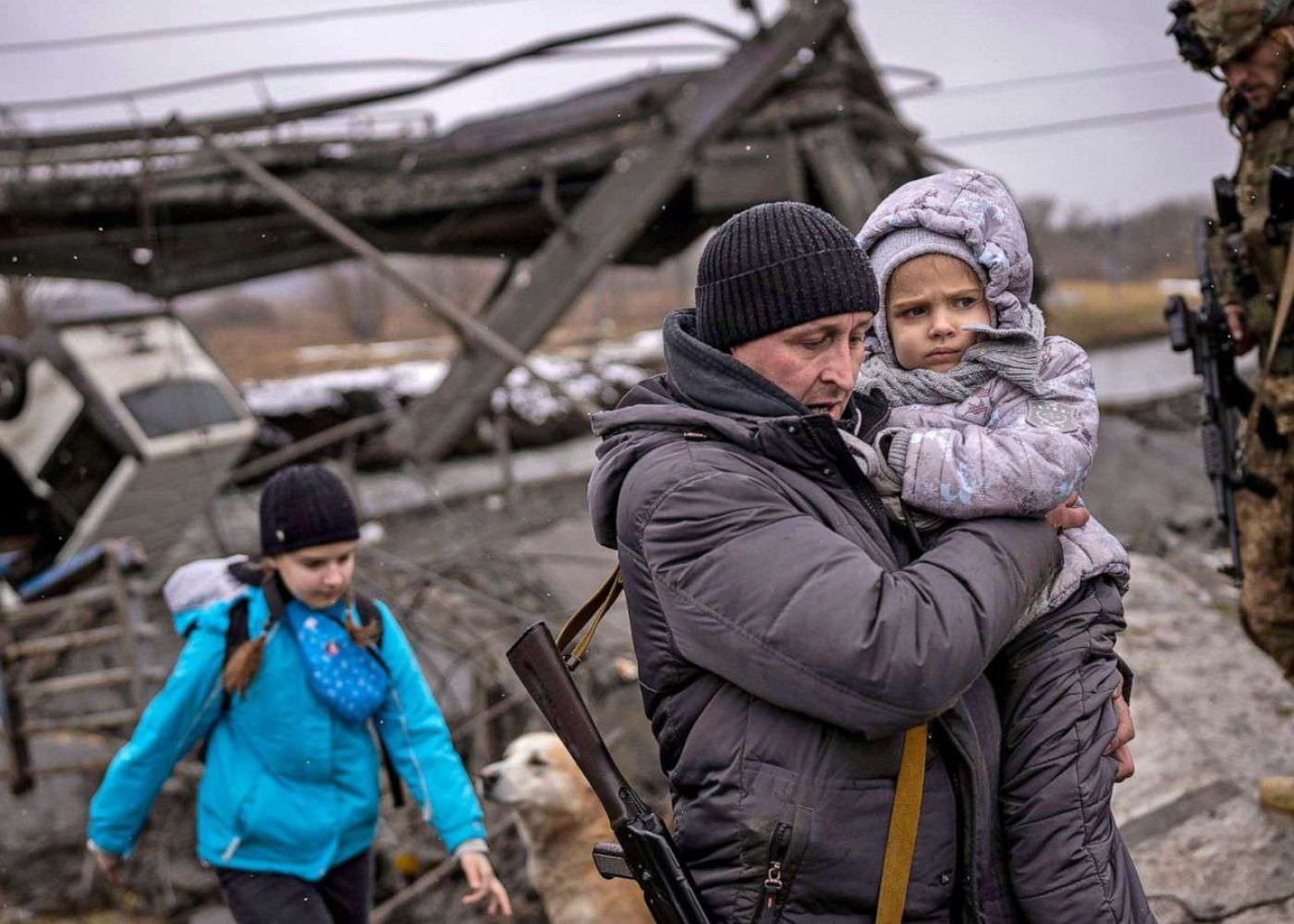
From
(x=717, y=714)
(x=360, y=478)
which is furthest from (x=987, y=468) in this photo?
(x=360, y=478)

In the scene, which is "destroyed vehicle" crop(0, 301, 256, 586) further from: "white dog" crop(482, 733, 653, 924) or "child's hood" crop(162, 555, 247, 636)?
"child's hood" crop(162, 555, 247, 636)

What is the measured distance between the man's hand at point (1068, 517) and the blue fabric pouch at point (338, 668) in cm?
194

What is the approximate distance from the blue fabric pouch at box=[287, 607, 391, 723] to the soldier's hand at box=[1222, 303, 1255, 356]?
9.91ft

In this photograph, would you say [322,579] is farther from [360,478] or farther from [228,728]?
[360,478]

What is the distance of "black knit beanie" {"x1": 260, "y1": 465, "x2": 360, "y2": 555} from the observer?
2.89 metres

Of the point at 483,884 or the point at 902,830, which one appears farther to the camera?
the point at 483,884

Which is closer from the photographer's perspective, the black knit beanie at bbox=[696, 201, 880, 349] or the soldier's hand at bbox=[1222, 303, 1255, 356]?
the black knit beanie at bbox=[696, 201, 880, 349]

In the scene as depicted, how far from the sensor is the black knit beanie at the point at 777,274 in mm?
1434

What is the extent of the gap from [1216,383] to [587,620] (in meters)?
2.96

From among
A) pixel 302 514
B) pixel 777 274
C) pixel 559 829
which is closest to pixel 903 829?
pixel 777 274

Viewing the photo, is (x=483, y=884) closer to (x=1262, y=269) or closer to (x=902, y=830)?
(x=902, y=830)

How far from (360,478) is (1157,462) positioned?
31.5ft

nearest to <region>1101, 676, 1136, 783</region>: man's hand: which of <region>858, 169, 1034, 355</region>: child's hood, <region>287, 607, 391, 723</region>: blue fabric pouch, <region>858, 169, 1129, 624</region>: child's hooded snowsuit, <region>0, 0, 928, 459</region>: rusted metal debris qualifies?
<region>858, 169, 1129, 624</region>: child's hooded snowsuit

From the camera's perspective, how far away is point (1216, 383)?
151 inches
